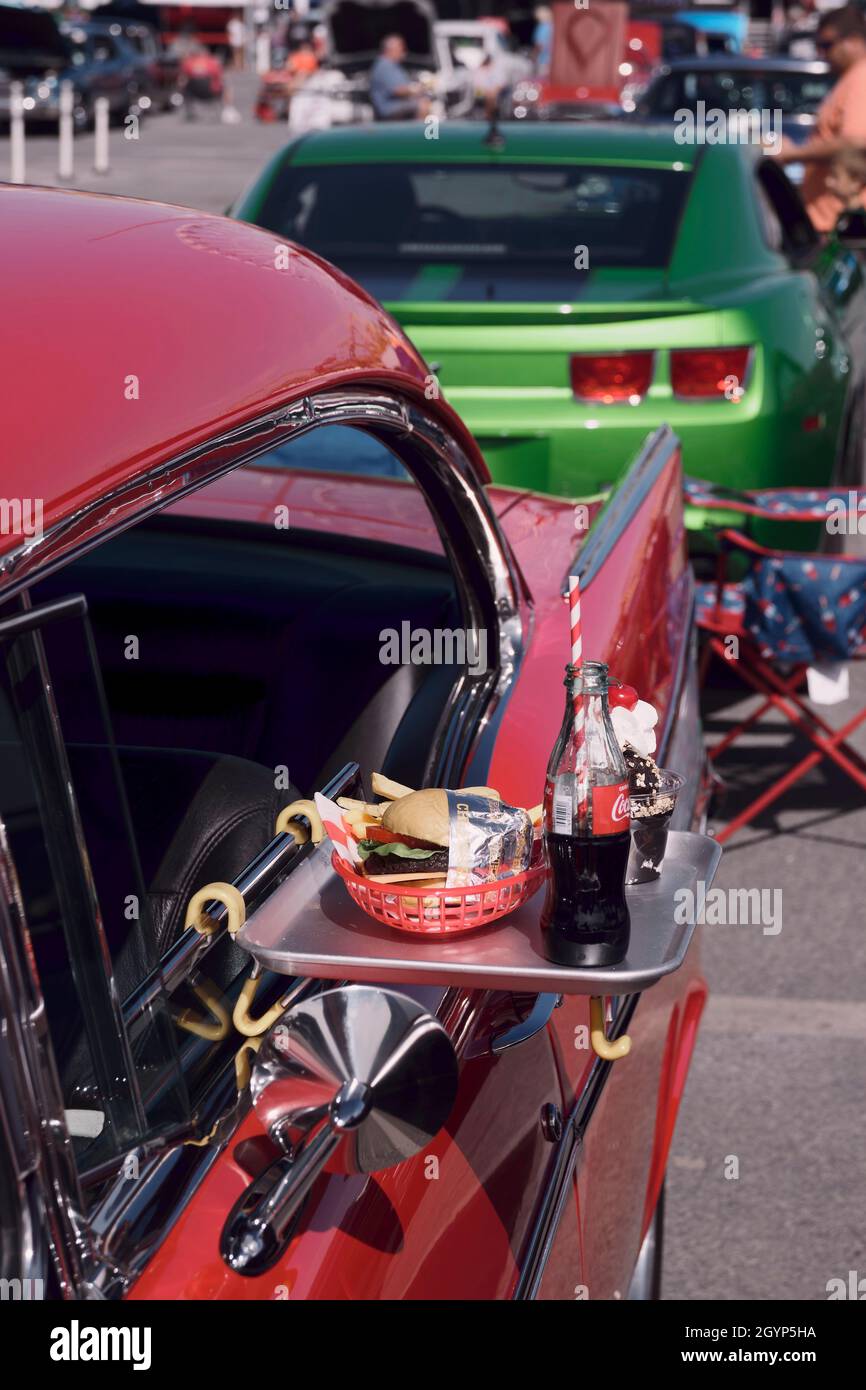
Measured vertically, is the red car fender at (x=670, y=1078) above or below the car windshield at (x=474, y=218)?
below

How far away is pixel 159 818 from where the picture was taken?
6.00 feet

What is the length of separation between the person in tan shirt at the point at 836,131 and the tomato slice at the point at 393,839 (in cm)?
767

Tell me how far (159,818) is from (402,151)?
15.2ft

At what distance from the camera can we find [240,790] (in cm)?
191

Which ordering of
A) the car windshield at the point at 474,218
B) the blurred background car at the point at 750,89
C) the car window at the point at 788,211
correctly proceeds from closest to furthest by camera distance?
1. the car windshield at the point at 474,218
2. the car window at the point at 788,211
3. the blurred background car at the point at 750,89

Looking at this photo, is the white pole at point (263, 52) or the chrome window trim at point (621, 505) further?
the white pole at point (263, 52)

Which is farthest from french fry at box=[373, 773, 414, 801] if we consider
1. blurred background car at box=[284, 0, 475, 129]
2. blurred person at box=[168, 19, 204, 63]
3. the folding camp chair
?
blurred person at box=[168, 19, 204, 63]

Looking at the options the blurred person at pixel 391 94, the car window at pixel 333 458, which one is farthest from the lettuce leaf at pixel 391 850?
the blurred person at pixel 391 94

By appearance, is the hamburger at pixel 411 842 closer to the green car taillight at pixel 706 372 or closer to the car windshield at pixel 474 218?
the green car taillight at pixel 706 372

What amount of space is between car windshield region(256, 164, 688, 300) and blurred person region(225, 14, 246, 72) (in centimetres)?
4077

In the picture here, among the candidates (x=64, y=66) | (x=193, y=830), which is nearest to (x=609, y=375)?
(x=193, y=830)

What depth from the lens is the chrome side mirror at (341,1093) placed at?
1.29 metres

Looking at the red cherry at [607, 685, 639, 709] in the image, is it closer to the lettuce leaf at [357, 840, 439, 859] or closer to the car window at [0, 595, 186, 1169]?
the lettuce leaf at [357, 840, 439, 859]

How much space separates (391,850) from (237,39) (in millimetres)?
46152
